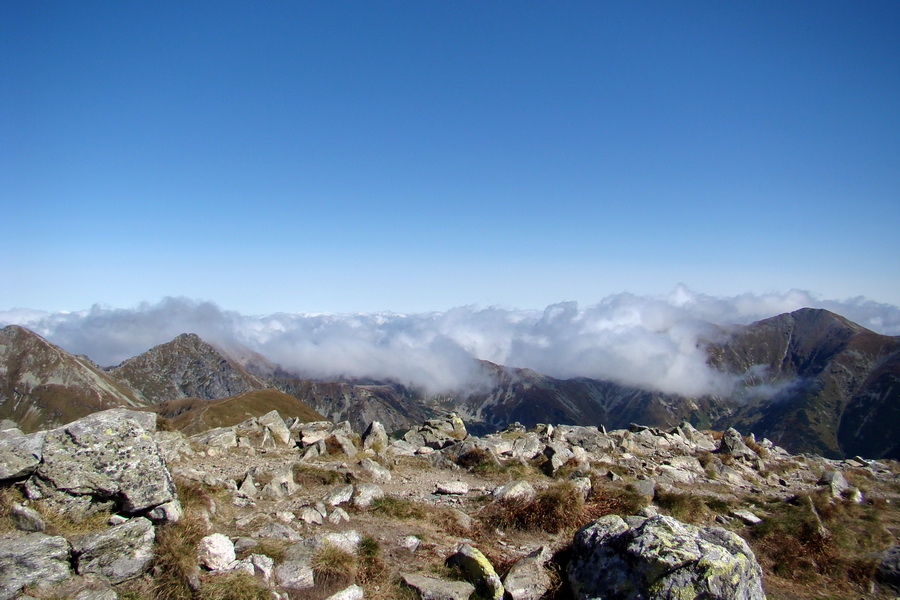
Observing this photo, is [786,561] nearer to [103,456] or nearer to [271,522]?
[271,522]

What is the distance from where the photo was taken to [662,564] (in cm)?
979

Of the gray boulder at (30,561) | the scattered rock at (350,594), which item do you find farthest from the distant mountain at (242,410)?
the scattered rock at (350,594)

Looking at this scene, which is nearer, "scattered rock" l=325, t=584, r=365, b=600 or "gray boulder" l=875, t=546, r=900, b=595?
"scattered rock" l=325, t=584, r=365, b=600

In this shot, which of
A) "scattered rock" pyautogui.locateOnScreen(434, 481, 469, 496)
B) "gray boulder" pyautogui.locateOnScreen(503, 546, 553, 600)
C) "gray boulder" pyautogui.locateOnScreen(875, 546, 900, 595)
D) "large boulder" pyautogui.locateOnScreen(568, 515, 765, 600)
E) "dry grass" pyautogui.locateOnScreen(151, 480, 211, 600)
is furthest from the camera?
"scattered rock" pyautogui.locateOnScreen(434, 481, 469, 496)

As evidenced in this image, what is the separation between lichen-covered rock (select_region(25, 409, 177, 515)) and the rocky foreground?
3 cm

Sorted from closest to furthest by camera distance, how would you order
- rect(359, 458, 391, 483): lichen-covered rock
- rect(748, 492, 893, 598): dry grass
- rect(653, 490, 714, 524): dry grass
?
rect(748, 492, 893, 598): dry grass, rect(653, 490, 714, 524): dry grass, rect(359, 458, 391, 483): lichen-covered rock

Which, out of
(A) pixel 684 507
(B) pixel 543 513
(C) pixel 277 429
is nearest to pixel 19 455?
(B) pixel 543 513

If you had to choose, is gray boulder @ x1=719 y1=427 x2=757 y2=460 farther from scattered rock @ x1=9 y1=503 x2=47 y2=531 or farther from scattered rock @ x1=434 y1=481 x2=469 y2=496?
scattered rock @ x1=9 y1=503 x2=47 y2=531

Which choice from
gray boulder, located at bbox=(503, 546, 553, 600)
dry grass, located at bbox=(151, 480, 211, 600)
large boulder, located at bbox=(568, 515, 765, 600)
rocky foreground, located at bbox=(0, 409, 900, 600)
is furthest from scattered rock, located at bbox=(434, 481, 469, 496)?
dry grass, located at bbox=(151, 480, 211, 600)

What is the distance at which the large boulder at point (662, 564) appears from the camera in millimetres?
Answer: 9438

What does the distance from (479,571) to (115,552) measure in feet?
26.9

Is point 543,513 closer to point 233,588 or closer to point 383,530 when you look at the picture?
Answer: point 383,530

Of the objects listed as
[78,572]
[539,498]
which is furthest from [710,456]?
[78,572]

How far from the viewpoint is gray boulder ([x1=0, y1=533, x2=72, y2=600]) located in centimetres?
910
